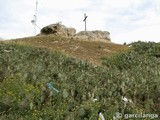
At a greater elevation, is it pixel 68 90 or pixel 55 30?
pixel 55 30

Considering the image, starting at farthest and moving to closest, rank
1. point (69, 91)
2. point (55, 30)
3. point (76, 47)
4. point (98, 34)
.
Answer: point (98, 34), point (55, 30), point (76, 47), point (69, 91)

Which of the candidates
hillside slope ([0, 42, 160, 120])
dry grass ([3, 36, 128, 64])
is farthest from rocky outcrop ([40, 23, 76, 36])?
hillside slope ([0, 42, 160, 120])

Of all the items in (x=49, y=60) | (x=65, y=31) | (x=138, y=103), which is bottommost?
(x=138, y=103)

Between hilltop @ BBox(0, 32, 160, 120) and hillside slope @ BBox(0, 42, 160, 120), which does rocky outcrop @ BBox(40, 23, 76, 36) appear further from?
hillside slope @ BBox(0, 42, 160, 120)

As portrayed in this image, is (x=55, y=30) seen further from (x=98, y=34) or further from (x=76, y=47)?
(x=76, y=47)

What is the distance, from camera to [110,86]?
14000 millimetres

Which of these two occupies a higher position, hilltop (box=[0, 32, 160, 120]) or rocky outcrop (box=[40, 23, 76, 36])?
rocky outcrop (box=[40, 23, 76, 36])

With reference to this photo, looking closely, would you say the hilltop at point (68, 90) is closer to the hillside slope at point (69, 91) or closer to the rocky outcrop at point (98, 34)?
the hillside slope at point (69, 91)

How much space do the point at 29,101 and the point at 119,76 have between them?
5.99 metres

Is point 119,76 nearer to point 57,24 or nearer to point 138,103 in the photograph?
point 138,103

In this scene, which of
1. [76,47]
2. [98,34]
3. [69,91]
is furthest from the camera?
[98,34]

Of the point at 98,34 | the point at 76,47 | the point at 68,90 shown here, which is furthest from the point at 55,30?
the point at 68,90

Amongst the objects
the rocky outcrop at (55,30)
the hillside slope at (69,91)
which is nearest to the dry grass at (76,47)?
the hillside slope at (69,91)

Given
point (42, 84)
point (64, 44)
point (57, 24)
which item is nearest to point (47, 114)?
point (42, 84)
